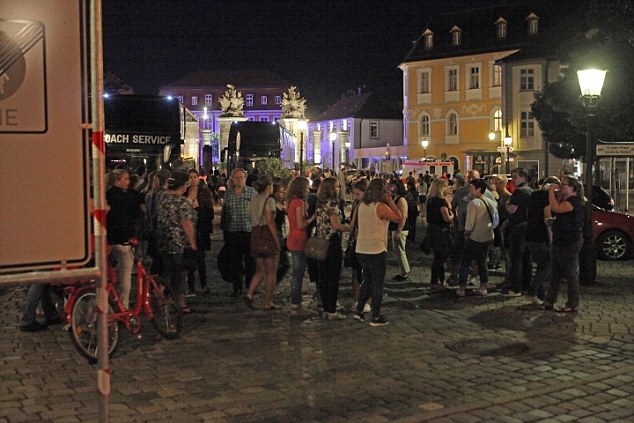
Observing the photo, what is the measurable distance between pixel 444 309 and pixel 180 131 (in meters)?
12.9

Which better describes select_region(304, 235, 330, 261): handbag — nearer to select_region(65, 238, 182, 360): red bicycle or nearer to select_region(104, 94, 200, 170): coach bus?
select_region(65, 238, 182, 360): red bicycle

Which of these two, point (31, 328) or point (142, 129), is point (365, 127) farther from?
point (31, 328)

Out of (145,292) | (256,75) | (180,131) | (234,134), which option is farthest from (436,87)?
(256,75)

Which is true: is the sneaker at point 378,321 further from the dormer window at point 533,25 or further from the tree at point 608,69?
the dormer window at point 533,25

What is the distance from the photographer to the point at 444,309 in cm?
1112

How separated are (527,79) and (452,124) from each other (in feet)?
32.2

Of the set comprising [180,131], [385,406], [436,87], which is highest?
[436,87]

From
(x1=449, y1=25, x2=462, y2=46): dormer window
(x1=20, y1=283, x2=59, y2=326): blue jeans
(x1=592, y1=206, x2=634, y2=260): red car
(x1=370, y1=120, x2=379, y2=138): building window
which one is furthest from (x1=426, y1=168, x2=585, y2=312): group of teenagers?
(x1=370, y1=120, x2=379, y2=138): building window

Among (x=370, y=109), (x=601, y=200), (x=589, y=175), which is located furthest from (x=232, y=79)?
(x=589, y=175)

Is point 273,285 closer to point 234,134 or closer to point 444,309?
point 444,309

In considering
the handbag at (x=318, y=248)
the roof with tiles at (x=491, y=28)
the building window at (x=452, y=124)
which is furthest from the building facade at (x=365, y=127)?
the handbag at (x=318, y=248)

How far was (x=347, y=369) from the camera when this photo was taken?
7781 millimetres

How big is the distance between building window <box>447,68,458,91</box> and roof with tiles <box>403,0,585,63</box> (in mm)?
1254

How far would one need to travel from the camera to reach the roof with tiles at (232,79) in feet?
443
